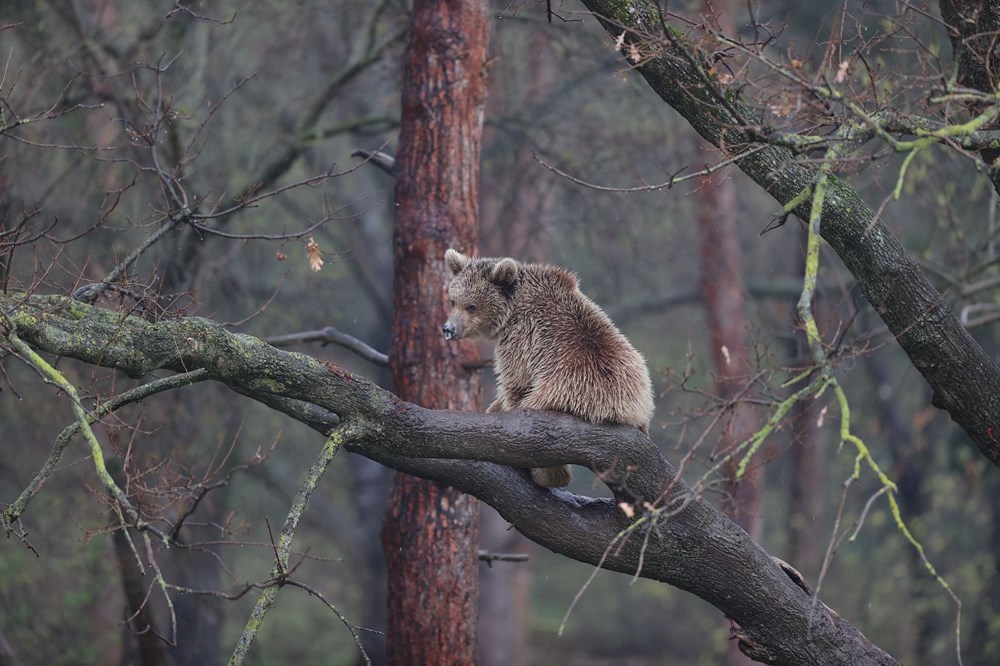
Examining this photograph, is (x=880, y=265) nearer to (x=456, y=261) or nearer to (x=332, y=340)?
(x=456, y=261)

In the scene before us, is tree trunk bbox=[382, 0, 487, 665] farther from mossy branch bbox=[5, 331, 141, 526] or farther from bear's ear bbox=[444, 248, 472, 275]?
mossy branch bbox=[5, 331, 141, 526]

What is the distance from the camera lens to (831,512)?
19.8 m

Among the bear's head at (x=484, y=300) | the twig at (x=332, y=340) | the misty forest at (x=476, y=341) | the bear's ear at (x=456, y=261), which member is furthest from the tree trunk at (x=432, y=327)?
the bear's head at (x=484, y=300)

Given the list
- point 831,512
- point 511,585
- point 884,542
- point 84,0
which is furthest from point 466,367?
point 831,512

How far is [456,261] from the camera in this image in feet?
20.6

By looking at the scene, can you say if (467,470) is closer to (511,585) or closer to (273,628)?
(511,585)

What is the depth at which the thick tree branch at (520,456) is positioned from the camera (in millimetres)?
4496

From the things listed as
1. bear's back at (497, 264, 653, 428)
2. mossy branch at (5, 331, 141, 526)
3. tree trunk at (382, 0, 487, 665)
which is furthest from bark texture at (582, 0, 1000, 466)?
mossy branch at (5, 331, 141, 526)

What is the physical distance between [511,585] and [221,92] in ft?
27.1

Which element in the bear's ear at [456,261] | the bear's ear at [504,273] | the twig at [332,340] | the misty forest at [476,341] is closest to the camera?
the misty forest at [476,341]

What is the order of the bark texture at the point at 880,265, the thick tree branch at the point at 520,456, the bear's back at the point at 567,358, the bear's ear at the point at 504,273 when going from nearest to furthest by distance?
1. the thick tree branch at the point at 520,456
2. the bear's back at the point at 567,358
3. the bark texture at the point at 880,265
4. the bear's ear at the point at 504,273

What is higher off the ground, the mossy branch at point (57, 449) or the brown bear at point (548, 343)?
the brown bear at point (548, 343)

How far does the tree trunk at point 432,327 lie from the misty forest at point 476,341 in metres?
0.02

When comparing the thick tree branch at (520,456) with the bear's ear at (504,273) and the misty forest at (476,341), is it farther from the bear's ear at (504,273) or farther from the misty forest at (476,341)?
the bear's ear at (504,273)
